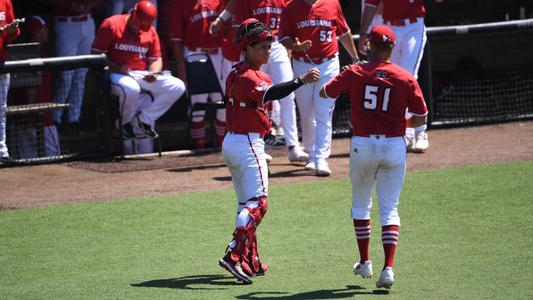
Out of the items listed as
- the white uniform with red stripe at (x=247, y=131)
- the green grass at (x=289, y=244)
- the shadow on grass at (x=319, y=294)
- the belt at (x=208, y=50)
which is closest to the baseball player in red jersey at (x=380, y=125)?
the shadow on grass at (x=319, y=294)

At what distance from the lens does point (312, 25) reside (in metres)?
9.84

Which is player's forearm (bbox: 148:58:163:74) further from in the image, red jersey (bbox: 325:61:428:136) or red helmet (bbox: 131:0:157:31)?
red jersey (bbox: 325:61:428:136)

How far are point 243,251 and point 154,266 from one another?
0.84 metres

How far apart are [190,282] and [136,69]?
5.33m

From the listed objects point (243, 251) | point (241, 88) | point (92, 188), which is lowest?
point (92, 188)

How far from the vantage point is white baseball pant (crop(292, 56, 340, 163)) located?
32.4 feet

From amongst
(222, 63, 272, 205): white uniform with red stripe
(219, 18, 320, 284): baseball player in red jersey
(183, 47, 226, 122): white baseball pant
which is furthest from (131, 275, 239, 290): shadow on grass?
(183, 47, 226, 122): white baseball pant

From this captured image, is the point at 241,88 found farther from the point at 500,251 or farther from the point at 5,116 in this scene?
the point at 5,116

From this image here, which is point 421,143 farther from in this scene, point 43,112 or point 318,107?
point 43,112

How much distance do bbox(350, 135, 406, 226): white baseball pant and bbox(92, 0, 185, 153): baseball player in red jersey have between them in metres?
5.25

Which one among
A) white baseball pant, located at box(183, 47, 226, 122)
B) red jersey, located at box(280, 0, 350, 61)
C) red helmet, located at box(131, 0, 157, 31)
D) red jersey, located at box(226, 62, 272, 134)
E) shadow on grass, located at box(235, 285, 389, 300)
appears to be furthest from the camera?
white baseball pant, located at box(183, 47, 226, 122)

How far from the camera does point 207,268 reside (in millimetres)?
6840

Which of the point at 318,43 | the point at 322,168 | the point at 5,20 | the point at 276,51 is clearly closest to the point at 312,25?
the point at 318,43

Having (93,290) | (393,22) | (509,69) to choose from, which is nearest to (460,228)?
(93,290)
